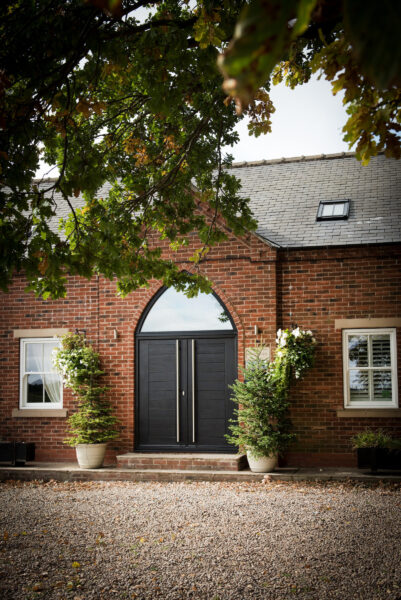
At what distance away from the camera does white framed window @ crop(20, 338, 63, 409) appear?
512 inches

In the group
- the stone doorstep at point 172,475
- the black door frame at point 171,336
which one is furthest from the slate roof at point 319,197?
the stone doorstep at point 172,475

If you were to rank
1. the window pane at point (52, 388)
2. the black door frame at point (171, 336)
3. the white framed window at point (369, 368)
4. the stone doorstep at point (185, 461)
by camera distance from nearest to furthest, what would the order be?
the stone doorstep at point (185, 461) → the white framed window at point (369, 368) → the black door frame at point (171, 336) → the window pane at point (52, 388)

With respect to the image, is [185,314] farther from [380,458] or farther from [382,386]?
[380,458]

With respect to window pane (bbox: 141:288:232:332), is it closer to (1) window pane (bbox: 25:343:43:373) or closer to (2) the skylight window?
(1) window pane (bbox: 25:343:43:373)

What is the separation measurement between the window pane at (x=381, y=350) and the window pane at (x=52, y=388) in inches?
265

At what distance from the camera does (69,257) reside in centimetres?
522

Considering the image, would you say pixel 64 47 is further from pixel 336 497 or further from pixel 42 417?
pixel 42 417

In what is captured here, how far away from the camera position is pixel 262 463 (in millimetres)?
10750

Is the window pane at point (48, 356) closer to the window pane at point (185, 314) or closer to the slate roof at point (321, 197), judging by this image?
the window pane at point (185, 314)

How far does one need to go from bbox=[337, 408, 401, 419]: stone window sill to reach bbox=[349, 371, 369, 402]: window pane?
0.82ft

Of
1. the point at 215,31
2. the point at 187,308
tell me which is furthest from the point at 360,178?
the point at 215,31

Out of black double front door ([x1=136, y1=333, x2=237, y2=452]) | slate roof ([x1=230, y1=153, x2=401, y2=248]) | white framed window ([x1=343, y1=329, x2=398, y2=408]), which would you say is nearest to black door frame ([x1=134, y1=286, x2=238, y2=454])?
black double front door ([x1=136, y1=333, x2=237, y2=452])

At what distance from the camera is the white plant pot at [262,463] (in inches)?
423

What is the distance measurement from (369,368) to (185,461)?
3946 mm
